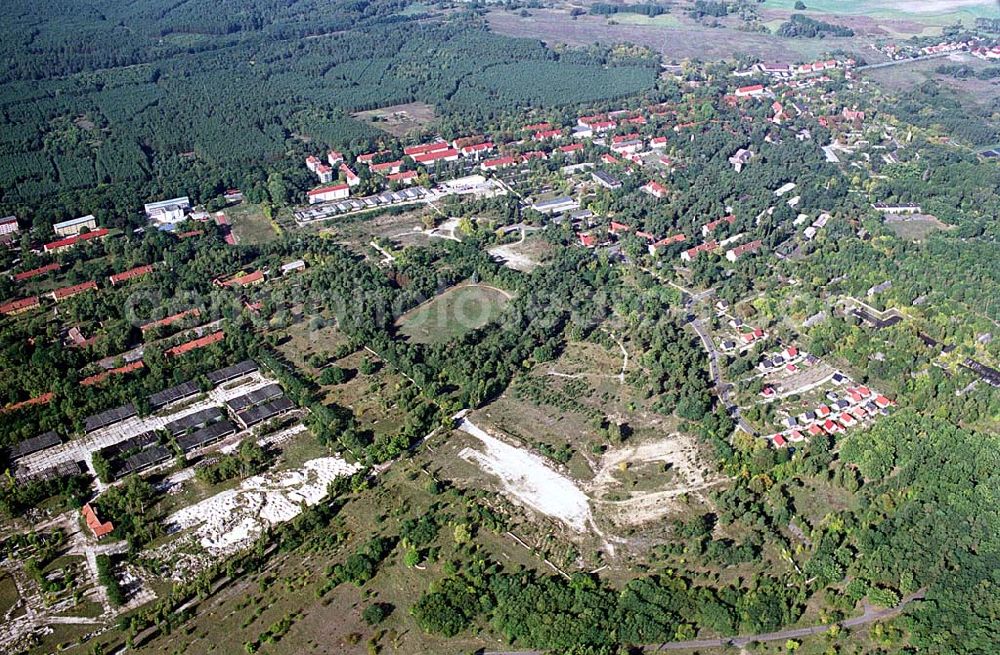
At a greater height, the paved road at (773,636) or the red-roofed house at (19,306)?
the red-roofed house at (19,306)

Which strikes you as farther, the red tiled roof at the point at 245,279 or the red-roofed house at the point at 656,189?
the red-roofed house at the point at 656,189

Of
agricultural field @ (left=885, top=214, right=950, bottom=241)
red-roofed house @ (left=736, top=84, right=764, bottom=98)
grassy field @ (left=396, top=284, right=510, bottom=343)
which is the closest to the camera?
grassy field @ (left=396, top=284, right=510, bottom=343)

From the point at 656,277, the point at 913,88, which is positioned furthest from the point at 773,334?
the point at 913,88

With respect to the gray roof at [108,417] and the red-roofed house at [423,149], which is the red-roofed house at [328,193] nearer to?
the red-roofed house at [423,149]

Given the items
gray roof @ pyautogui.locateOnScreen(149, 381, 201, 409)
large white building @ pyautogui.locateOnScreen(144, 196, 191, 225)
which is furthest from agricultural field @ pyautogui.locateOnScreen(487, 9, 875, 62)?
gray roof @ pyautogui.locateOnScreen(149, 381, 201, 409)

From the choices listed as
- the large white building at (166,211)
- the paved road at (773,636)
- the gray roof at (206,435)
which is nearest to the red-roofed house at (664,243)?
the paved road at (773,636)

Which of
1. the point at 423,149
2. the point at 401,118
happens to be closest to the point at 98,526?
the point at 423,149

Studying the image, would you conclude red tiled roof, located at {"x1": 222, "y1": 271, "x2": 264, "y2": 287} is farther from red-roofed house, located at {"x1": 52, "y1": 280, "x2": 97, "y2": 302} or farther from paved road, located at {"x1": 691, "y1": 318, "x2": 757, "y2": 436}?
paved road, located at {"x1": 691, "y1": 318, "x2": 757, "y2": 436}

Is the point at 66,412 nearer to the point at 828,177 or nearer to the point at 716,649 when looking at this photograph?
the point at 716,649
